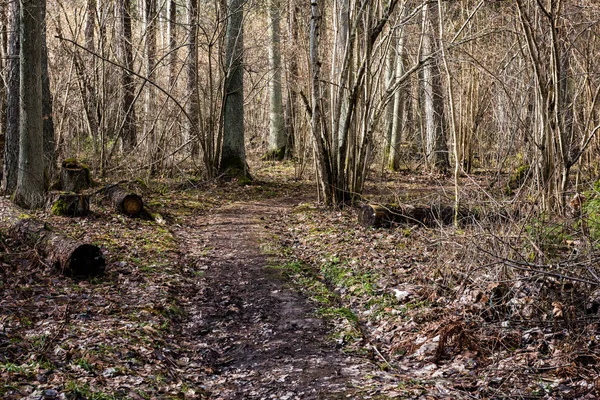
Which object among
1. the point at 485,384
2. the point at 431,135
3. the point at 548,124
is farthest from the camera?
the point at 431,135

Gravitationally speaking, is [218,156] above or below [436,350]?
above

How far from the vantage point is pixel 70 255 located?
7398mm

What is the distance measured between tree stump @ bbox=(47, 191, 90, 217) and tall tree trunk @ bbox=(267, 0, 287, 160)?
9.16m

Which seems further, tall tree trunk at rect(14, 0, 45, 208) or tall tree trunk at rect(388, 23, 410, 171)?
tall tree trunk at rect(388, 23, 410, 171)

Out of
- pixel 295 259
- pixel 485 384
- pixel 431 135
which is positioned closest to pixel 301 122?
pixel 431 135

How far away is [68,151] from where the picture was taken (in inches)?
605

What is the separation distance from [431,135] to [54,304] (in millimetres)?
13547

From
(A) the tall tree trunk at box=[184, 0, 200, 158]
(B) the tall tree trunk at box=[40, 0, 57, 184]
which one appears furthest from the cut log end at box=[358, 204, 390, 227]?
(B) the tall tree trunk at box=[40, 0, 57, 184]

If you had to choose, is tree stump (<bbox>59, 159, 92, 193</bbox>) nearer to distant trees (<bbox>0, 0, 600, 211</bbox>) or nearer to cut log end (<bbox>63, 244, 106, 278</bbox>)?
distant trees (<bbox>0, 0, 600, 211</bbox>)

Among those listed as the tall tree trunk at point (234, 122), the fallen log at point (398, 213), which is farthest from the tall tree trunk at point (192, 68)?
the fallen log at point (398, 213)

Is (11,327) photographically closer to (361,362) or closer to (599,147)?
(361,362)

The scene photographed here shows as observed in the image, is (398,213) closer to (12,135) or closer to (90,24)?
(12,135)

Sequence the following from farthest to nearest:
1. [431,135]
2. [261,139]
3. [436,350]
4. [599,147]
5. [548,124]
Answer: [261,139] < [431,135] < [599,147] < [548,124] < [436,350]

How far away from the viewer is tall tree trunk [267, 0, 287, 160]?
62.4 ft
